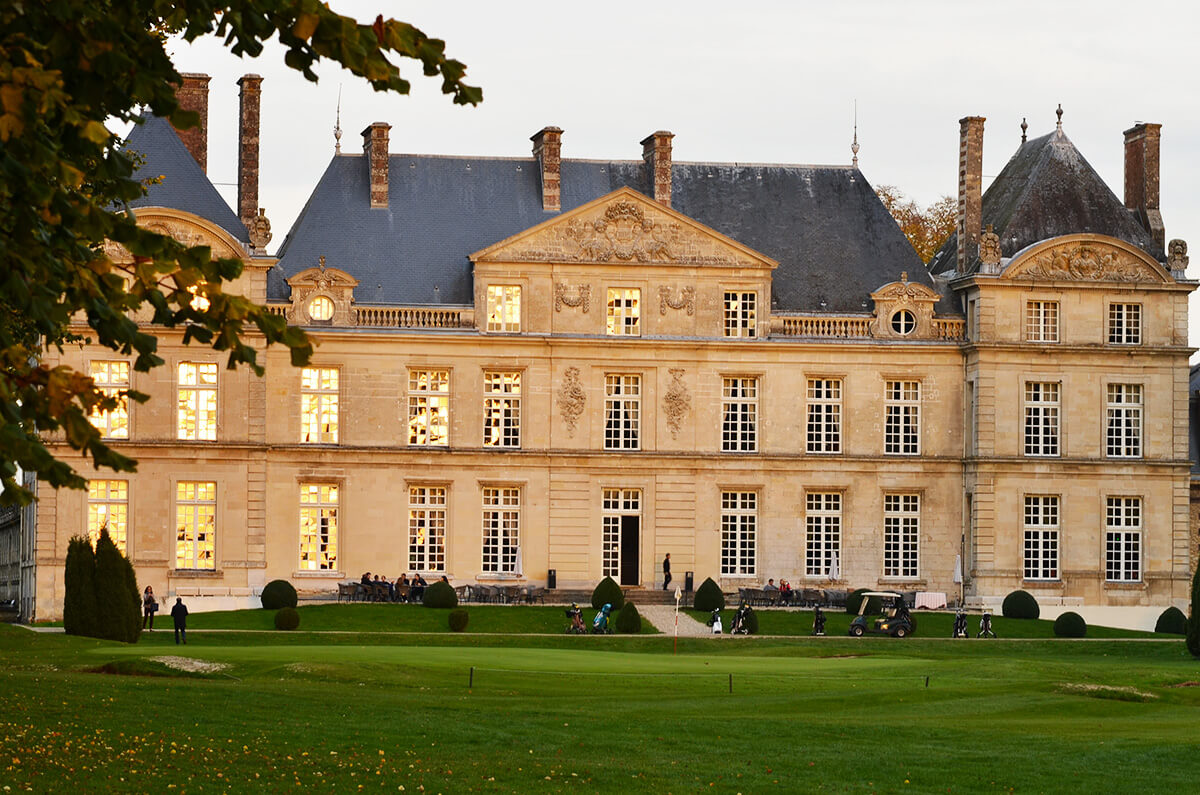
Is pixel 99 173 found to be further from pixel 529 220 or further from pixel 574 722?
pixel 529 220

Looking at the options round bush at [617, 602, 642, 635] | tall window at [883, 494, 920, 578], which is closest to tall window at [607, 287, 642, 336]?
tall window at [883, 494, 920, 578]

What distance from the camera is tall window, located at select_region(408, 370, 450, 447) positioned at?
161 feet

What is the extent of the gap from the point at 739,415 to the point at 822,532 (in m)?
3.80

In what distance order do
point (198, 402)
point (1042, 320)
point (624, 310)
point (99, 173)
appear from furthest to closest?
point (1042, 320)
point (624, 310)
point (198, 402)
point (99, 173)

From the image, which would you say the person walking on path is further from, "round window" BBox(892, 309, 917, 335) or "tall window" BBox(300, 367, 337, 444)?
"round window" BBox(892, 309, 917, 335)

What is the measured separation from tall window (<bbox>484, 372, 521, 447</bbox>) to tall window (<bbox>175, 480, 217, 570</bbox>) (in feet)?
23.5

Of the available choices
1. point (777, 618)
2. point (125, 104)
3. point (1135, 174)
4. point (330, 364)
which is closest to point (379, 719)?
point (125, 104)

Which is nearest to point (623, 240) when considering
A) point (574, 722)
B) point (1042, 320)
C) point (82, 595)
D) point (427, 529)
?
point (427, 529)

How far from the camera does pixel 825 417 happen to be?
1997 inches

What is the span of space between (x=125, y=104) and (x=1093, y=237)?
45697 mm

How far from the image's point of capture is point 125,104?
7.20m

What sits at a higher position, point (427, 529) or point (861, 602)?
point (427, 529)

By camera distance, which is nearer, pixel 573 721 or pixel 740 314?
pixel 573 721

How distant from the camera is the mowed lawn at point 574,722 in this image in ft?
55.6
